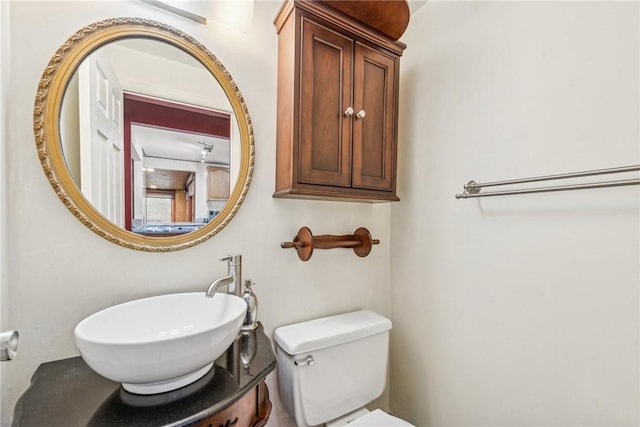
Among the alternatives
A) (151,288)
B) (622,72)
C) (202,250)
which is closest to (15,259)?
(151,288)

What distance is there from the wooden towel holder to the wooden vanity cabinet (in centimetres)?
53

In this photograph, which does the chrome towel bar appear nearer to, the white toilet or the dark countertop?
the white toilet

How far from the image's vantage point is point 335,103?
1114 millimetres

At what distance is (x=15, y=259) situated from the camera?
0.78 m

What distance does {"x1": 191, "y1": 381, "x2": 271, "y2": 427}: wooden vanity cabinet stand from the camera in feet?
2.11

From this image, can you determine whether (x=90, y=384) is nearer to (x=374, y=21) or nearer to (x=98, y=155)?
(x=98, y=155)

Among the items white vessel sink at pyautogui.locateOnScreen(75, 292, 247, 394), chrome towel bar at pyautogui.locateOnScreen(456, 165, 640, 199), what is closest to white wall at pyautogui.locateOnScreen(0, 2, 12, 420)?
white vessel sink at pyautogui.locateOnScreen(75, 292, 247, 394)

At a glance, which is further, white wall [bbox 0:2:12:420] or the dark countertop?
white wall [bbox 0:2:12:420]

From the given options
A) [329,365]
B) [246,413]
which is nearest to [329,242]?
[329,365]

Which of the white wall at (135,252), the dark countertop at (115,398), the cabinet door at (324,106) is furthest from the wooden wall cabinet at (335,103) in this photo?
the dark countertop at (115,398)

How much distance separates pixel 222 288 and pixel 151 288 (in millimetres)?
240

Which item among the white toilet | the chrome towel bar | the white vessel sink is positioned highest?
the chrome towel bar

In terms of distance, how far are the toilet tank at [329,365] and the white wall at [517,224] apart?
0.98 feet

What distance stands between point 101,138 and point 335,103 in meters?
0.84
